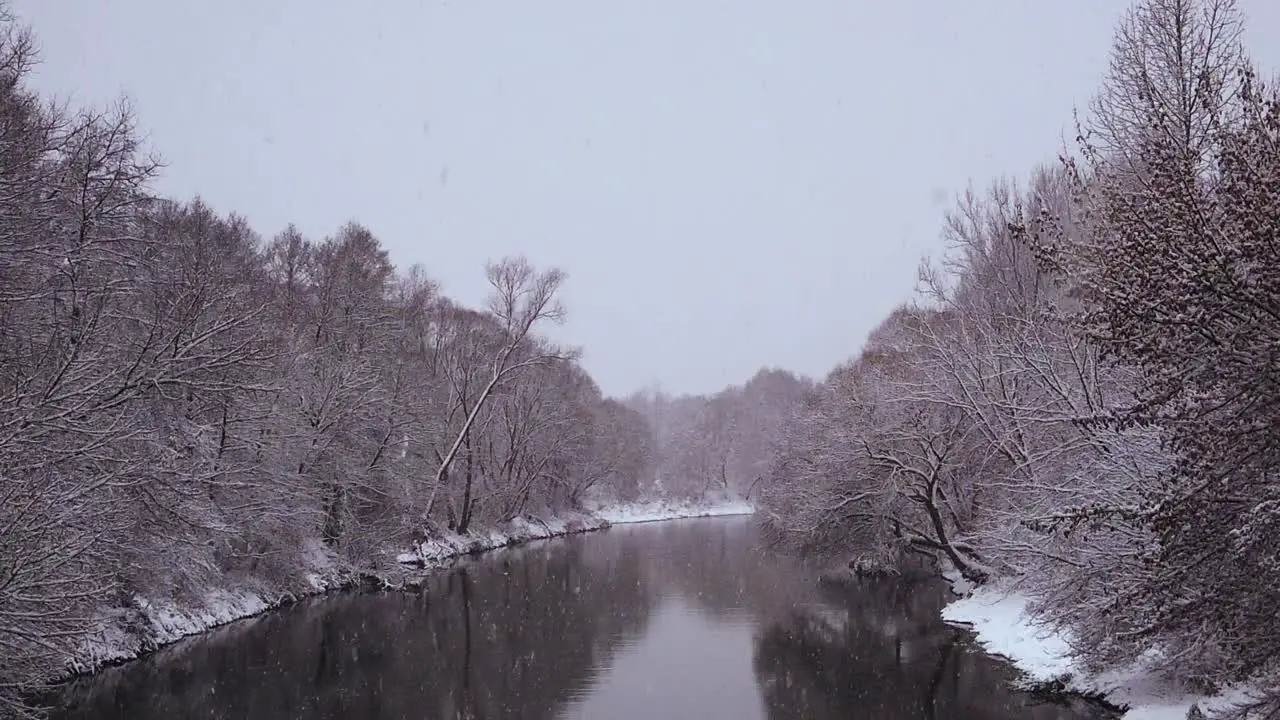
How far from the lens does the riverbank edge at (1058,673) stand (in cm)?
1165

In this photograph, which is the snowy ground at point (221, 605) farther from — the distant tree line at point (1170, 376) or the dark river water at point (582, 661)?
the distant tree line at point (1170, 376)

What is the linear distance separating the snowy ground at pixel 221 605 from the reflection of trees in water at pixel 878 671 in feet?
41.1

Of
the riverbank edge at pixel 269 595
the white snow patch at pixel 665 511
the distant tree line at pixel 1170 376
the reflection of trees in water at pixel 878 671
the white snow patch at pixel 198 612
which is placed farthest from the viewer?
the white snow patch at pixel 665 511

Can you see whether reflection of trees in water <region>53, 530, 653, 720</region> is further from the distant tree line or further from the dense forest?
the distant tree line

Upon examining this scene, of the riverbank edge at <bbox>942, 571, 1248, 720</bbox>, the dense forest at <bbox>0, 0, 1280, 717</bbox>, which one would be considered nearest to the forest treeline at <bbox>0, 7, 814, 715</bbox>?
the dense forest at <bbox>0, 0, 1280, 717</bbox>

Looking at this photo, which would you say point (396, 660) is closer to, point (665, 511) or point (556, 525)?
point (556, 525)

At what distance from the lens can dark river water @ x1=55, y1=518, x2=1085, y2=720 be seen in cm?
1436

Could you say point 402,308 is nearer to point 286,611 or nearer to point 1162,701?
point 286,611

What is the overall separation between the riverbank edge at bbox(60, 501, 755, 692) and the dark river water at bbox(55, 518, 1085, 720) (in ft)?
1.43

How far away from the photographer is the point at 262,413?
918 inches

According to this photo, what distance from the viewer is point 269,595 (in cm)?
2398

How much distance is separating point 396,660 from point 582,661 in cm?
403

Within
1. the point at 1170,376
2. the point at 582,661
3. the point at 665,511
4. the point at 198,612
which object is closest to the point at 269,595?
the point at 198,612

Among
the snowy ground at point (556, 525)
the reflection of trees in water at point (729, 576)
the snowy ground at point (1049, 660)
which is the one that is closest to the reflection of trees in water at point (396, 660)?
the reflection of trees in water at point (729, 576)
